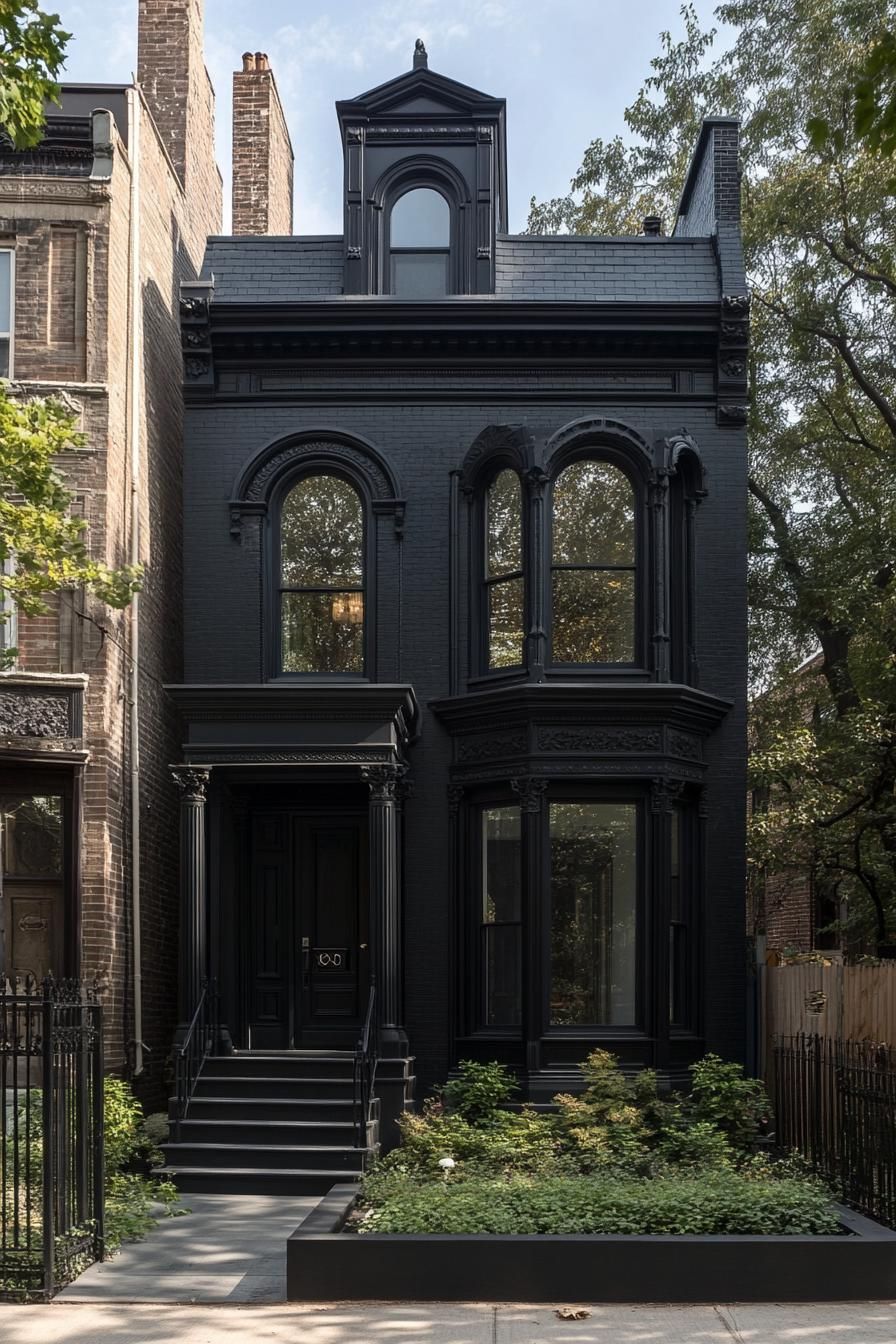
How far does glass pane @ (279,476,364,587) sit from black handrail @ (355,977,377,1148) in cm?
497

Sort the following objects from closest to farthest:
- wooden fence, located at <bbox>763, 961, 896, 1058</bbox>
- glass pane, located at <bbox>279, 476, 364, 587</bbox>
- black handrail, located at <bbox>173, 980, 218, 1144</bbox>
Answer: wooden fence, located at <bbox>763, 961, 896, 1058</bbox> < black handrail, located at <bbox>173, 980, 218, 1144</bbox> < glass pane, located at <bbox>279, 476, 364, 587</bbox>

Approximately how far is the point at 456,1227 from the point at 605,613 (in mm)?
8776

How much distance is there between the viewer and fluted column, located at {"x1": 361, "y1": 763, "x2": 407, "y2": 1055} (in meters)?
17.1

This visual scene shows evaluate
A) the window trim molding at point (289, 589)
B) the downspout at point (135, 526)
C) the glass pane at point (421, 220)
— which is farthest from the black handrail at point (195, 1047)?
the glass pane at point (421, 220)

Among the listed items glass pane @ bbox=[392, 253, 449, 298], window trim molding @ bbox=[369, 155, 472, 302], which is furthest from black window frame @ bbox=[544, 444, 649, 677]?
glass pane @ bbox=[392, 253, 449, 298]

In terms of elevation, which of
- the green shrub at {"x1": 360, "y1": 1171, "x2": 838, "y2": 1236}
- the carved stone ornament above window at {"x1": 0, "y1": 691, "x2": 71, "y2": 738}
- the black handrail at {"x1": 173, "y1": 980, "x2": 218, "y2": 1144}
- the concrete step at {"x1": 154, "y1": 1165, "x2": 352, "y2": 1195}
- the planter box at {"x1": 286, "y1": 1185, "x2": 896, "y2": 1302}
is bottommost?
the concrete step at {"x1": 154, "y1": 1165, "x2": 352, "y2": 1195}

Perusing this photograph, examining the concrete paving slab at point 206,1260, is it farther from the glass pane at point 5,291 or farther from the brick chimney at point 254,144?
the brick chimney at point 254,144

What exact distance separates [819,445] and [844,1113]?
16.2 m

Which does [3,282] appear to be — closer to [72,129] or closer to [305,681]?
[72,129]

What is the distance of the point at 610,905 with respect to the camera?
18125 millimetres

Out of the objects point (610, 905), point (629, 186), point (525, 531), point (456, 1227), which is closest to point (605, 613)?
point (525, 531)

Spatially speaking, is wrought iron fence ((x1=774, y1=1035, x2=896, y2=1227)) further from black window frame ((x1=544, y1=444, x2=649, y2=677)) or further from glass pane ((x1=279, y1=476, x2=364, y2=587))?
glass pane ((x1=279, y1=476, x2=364, y2=587))

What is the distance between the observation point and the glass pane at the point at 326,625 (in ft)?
62.8

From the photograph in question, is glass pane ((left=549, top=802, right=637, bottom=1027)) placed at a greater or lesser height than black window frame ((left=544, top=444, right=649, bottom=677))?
lesser
